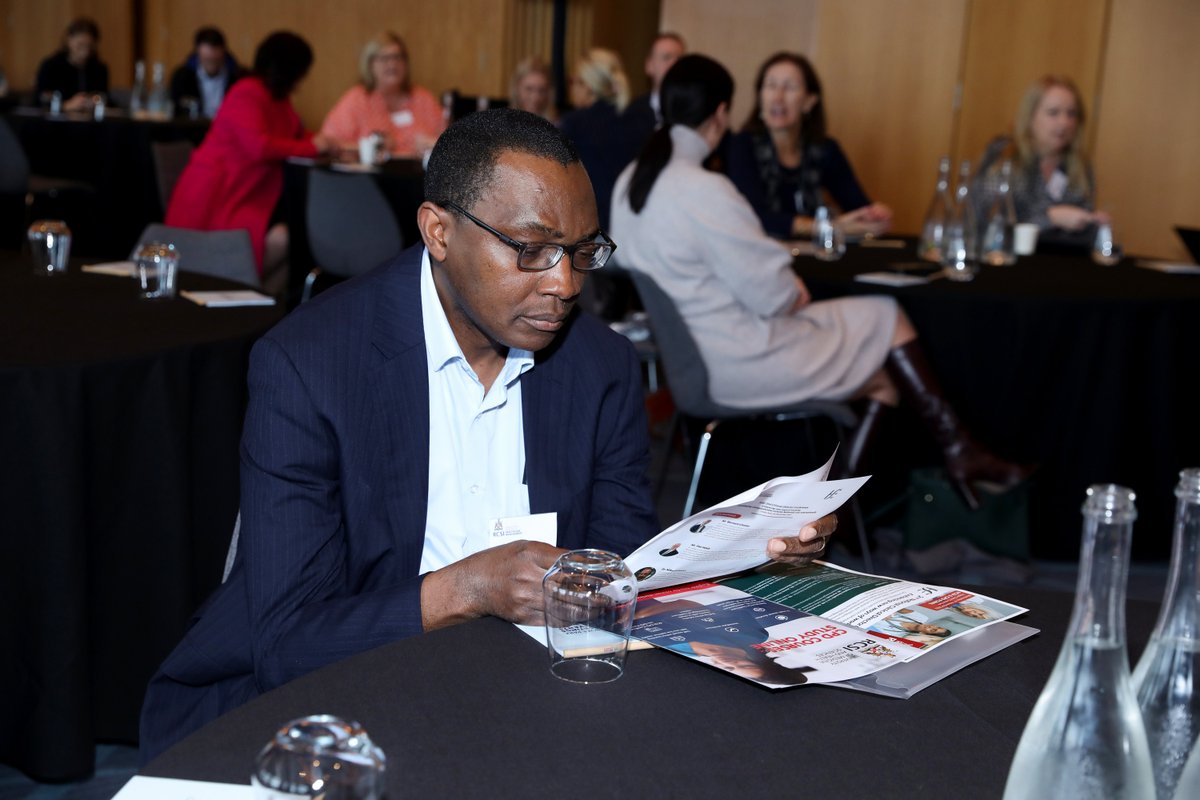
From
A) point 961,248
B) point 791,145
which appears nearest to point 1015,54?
point 791,145

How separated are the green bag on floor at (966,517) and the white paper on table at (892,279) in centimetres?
57

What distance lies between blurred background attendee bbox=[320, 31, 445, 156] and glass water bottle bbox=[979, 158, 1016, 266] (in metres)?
3.75

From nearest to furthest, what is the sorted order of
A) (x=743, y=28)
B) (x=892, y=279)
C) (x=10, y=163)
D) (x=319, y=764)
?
A: 1. (x=319, y=764)
2. (x=892, y=279)
3. (x=10, y=163)
4. (x=743, y=28)

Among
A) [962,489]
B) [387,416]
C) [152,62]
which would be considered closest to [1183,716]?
[387,416]

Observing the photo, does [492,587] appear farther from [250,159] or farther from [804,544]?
[250,159]

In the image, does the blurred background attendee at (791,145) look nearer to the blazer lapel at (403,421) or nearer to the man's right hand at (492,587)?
the blazer lapel at (403,421)

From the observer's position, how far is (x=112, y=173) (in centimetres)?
725

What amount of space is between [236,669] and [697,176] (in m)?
2.34

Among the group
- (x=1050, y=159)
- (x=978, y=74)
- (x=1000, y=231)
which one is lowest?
(x=1000, y=231)

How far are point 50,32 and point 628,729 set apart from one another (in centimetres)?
1269

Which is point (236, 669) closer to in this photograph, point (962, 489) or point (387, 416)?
point (387, 416)

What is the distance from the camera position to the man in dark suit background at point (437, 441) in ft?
4.52

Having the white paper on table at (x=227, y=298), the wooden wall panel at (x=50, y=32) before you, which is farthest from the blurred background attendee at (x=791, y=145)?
the wooden wall panel at (x=50, y=32)

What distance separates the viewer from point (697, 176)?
3516 millimetres
